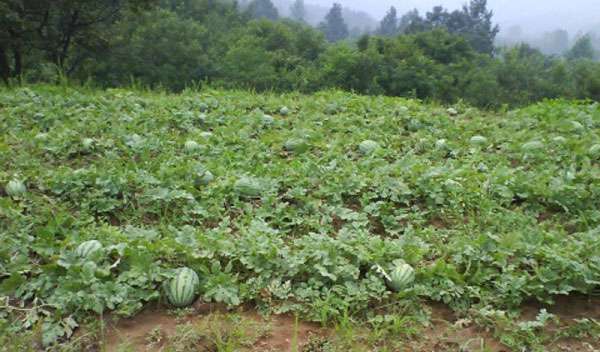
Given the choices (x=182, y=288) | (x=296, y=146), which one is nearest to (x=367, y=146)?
(x=296, y=146)

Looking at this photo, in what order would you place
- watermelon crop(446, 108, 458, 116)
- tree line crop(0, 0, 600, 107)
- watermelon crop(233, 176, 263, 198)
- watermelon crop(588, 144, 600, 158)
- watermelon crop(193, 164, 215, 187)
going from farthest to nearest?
tree line crop(0, 0, 600, 107), watermelon crop(446, 108, 458, 116), watermelon crop(588, 144, 600, 158), watermelon crop(193, 164, 215, 187), watermelon crop(233, 176, 263, 198)

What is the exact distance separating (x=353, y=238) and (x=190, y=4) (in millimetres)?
44536

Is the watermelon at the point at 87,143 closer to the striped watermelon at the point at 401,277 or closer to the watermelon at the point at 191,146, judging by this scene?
the watermelon at the point at 191,146

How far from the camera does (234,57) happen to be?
32.3 m

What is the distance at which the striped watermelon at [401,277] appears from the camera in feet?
9.48

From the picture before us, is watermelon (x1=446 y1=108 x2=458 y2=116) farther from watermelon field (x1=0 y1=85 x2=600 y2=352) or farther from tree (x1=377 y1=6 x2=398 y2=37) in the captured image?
tree (x1=377 y1=6 x2=398 y2=37)

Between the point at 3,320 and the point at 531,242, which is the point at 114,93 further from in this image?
the point at 531,242

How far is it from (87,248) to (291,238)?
4.49ft

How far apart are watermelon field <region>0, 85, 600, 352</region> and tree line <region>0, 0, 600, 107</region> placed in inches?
327

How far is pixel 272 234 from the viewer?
10.7 ft

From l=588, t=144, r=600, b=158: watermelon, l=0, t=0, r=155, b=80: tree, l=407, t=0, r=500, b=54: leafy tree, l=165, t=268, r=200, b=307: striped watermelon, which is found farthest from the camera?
l=407, t=0, r=500, b=54: leafy tree

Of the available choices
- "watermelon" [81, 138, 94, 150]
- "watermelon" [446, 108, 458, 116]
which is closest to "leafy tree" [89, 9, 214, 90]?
"watermelon" [446, 108, 458, 116]

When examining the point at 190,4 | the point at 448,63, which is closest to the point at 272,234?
the point at 448,63

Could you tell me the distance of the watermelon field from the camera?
2635 mm
